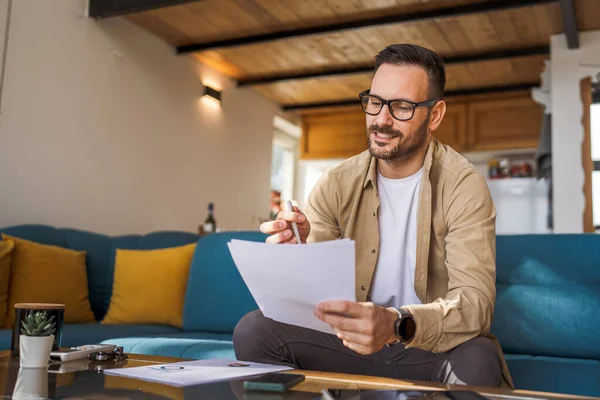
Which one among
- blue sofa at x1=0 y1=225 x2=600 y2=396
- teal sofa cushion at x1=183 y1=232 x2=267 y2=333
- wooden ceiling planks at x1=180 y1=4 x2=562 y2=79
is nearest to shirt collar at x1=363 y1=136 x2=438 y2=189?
blue sofa at x1=0 y1=225 x2=600 y2=396

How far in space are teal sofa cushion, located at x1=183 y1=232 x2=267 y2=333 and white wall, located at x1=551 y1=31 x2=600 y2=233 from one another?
272cm

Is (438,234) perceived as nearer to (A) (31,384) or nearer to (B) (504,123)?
(A) (31,384)

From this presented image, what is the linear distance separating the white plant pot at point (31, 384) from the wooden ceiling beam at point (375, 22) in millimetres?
3530

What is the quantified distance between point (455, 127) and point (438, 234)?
4.83m

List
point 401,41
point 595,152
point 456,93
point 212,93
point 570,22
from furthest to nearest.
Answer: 1. point 456,93
2. point 212,93
3. point 401,41
4. point 595,152
5. point 570,22

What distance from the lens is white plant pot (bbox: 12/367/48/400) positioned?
0.88 metres

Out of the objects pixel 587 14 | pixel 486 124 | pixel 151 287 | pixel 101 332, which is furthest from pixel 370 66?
pixel 101 332

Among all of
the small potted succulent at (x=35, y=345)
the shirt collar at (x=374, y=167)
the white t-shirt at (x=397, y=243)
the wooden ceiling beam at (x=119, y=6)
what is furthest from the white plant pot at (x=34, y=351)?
the wooden ceiling beam at (x=119, y=6)

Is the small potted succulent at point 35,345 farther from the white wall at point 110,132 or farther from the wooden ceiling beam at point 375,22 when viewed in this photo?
the wooden ceiling beam at point 375,22

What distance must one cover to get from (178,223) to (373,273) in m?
3.49

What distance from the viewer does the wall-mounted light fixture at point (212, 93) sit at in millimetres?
5176

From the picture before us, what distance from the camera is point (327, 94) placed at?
238 inches

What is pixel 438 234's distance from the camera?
149 centimetres

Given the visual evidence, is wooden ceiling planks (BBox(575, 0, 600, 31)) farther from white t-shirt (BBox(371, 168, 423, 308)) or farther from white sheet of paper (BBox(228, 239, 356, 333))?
white sheet of paper (BBox(228, 239, 356, 333))
